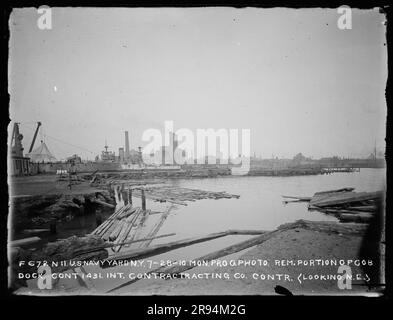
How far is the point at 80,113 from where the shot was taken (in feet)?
8.79

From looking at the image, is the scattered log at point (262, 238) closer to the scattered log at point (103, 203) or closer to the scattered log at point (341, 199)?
the scattered log at point (341, 199)

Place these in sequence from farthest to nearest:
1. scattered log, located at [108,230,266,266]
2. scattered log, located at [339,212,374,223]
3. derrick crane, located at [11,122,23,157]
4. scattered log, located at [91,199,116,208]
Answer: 1. scattered log, located at [91,199,116,208]
2. scattered log, located at [339,212,374,223]
3. scattered log, located at [108,230,266,266]
4. derrick crane, located at [11,122,23,157]

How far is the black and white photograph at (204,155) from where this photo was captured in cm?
239

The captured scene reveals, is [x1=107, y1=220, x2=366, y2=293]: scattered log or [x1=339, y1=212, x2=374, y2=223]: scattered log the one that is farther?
[x1=339, y1=212, x2=374, y2=223]: scattered log

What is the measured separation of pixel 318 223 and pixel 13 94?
547cm

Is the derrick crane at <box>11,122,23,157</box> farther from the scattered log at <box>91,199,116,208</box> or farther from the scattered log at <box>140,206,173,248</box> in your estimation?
the scattered log at <box>140,206,173,248</box>

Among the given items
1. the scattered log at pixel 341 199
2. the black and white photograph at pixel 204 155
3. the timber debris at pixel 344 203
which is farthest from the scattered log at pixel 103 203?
the scattered log at pixel 341 199

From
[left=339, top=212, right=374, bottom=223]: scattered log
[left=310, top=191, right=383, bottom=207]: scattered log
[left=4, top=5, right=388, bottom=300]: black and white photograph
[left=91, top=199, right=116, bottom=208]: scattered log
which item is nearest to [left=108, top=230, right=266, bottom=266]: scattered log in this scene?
[left=4, top=5, right=388, bottom=300]: black and white photograph

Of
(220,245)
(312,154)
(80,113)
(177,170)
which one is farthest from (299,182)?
(80,113)

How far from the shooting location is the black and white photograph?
2.39 m

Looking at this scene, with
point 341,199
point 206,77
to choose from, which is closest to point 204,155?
point 206,77
